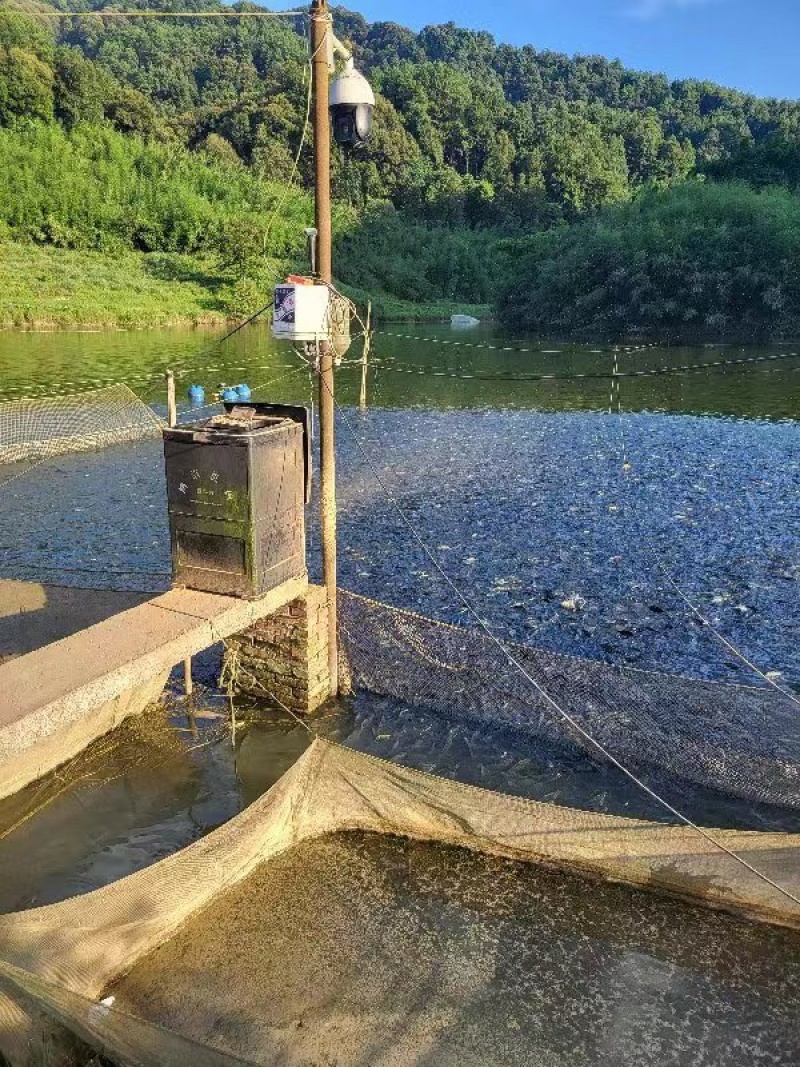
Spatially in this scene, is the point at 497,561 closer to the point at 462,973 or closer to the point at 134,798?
the point at 134,798


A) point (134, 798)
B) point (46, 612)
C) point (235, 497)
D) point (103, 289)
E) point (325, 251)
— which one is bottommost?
point (134, 798)

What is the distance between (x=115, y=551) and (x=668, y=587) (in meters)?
8.84

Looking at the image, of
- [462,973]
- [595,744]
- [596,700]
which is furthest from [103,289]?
[462,973]

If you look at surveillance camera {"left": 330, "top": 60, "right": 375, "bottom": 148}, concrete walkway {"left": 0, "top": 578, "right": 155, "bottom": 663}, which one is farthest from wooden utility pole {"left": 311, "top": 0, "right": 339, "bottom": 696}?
concrete walkway {"left": 0, "top": 578, "right": 155, "bottom": 663}

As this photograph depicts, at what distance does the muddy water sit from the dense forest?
30.7m

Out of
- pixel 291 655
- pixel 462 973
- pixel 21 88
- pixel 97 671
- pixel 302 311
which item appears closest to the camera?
pixel 462 973

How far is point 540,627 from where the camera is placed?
1128 centimetres

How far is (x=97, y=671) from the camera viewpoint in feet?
21.9

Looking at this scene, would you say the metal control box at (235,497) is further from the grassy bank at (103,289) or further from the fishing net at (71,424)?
the grassy bank at (103,289)

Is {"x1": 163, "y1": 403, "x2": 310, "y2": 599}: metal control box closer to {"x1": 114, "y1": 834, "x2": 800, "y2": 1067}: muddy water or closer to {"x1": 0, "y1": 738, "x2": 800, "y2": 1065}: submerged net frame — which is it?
{"x1": 0, "y1": 738, "x2": 800, "y2": 1065}: submerged net frame

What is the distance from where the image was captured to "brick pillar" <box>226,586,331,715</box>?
8805 mm

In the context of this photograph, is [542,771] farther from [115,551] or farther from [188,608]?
[115,551]

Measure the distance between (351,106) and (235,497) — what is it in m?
3.79

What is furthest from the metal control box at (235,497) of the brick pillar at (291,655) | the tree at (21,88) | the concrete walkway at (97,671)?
the tree at (21,88)
